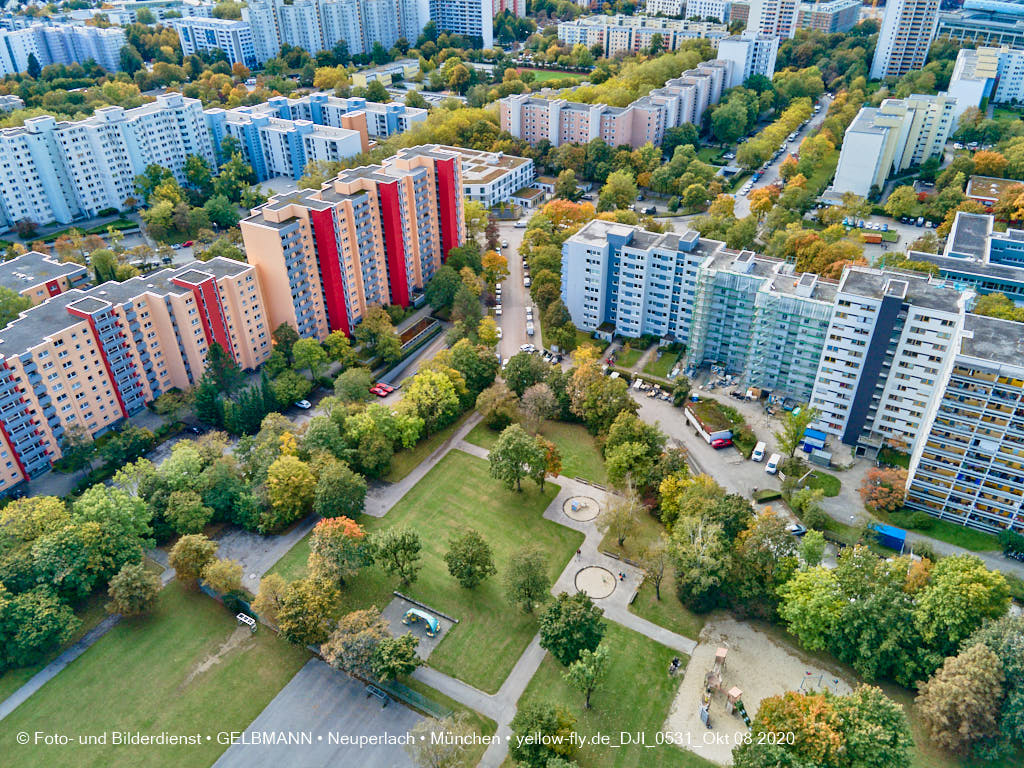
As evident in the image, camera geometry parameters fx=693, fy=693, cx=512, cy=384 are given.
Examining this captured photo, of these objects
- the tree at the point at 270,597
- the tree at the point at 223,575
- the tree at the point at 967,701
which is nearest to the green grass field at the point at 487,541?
the tree at the point at 223,575

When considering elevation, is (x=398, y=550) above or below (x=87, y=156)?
below

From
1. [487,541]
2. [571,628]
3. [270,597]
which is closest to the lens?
[571,628]

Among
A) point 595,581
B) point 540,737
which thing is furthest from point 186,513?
point 540,737

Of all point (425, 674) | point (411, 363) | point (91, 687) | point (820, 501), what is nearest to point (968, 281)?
point (820, 501)

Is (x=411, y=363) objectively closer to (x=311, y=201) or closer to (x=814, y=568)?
(x=311, y=201)

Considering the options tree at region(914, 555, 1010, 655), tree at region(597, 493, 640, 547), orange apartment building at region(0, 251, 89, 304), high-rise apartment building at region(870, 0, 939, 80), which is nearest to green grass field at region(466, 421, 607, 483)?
tree at region(597, 493, 640, 547)

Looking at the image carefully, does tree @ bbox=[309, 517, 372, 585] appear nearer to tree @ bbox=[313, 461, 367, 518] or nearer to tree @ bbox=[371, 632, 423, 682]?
tree @ bbox=[313, 461, 367, 518]

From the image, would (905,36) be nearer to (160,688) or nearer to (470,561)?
(470,561)
